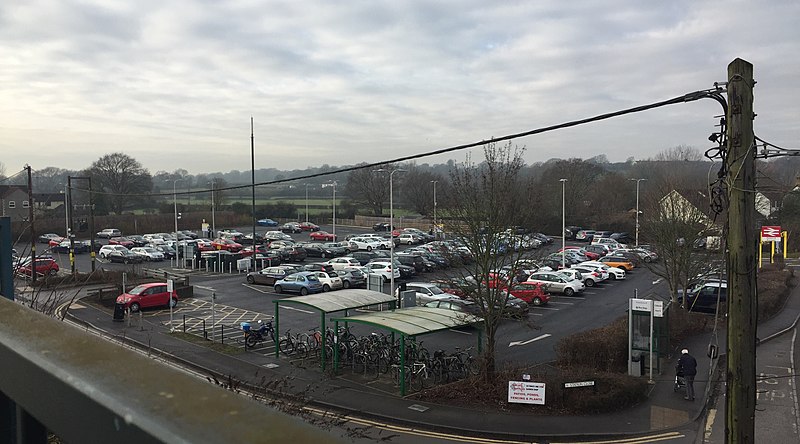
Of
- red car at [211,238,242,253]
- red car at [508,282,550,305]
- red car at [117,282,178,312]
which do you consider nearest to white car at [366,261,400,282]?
red car at [508,282,550,305]

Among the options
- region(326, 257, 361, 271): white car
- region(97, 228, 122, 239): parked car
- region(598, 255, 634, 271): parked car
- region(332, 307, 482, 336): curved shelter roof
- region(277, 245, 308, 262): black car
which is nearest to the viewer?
region(332, 307, 482, 336): curved shelter roof

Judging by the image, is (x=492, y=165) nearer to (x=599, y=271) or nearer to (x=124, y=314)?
(x=124, y=314)

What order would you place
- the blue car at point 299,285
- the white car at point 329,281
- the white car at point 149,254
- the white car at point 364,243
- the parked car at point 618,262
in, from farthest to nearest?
1. the white car at point 364,243
2. the white car at point 149,254
3. the parked car at point 618,262
4. the white car at point 329,281
5. the blue car at point 299,285

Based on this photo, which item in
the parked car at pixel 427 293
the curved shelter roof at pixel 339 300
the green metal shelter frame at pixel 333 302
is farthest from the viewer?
the parked car at pixel 427 293

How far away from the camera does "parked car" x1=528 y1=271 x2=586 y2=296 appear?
34.3 m

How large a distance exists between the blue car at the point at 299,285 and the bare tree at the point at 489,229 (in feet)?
54.7

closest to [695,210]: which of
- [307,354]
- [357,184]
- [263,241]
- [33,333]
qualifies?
[307,354]

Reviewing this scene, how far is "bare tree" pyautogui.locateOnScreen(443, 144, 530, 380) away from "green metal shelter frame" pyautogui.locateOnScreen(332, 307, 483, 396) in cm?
85

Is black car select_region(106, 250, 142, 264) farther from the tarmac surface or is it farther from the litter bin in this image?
the tarmac surface

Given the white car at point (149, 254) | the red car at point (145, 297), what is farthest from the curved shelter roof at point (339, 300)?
the white car at point (149, 254)

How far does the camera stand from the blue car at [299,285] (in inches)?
1377

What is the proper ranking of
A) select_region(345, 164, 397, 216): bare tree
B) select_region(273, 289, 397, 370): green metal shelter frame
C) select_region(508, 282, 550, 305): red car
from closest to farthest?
select_region(273, 289, 397, 370): green metal shelter frame → select_region(508, 282, 550, 305): red car → select_region(345, 164, 397, 216): bare tree

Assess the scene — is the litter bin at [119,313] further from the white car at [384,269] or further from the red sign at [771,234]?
the red sign at [771,234]

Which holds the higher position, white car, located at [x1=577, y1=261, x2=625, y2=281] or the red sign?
the red sign
